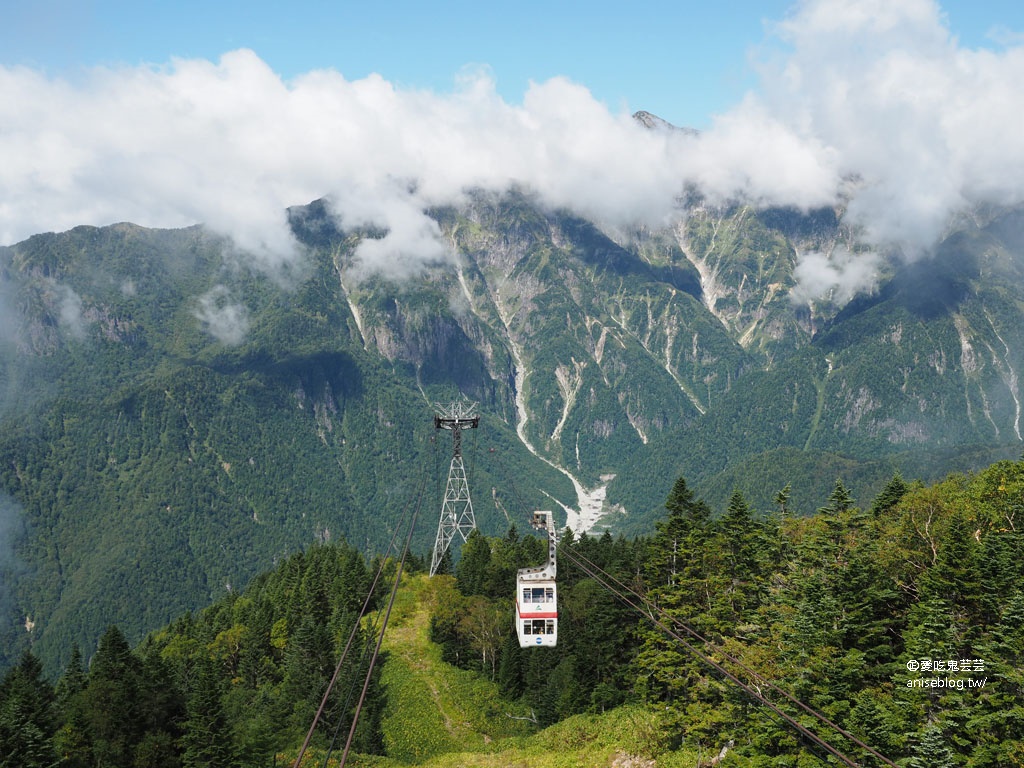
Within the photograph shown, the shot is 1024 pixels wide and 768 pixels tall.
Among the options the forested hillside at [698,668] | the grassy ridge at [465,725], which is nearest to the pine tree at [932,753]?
the forested hillside at [698,668]

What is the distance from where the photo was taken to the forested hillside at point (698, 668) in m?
31.0

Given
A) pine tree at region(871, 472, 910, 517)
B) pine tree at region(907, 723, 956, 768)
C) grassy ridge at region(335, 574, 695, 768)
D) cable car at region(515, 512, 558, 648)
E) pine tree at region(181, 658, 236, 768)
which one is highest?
pine tree at region(871, 472, 910, 517)

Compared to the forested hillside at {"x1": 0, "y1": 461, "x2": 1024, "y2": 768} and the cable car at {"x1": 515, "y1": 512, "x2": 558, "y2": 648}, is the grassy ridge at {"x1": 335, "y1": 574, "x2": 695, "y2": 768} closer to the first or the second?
the forested hillside at {"x1": 0, "y1": 461, "x2": 1024, "y2": 768}

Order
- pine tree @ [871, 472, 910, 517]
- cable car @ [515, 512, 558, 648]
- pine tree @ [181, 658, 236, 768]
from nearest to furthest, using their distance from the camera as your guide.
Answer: pine tree @ [181, 658, 236, 768] < cable car @ [515, 512, 558, 648] < pine tree @ [871, 472, 910, 517]

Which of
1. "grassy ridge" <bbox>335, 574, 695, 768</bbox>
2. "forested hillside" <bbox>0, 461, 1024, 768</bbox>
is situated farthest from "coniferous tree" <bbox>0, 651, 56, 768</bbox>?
"grassy ridge" <bbox>335, 574, 695, 768</bbox>

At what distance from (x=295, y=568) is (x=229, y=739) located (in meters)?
73.7

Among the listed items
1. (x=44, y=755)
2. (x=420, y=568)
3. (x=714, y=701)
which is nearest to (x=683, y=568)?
(x=714, y=701)

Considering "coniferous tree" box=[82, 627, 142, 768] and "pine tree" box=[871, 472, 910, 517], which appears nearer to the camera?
"coniferous tree" box=[82, 627, 142, 768]

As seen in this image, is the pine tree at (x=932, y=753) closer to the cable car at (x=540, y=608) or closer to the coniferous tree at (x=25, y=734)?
the cable car at (x=540, y=608)

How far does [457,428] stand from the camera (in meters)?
75.2

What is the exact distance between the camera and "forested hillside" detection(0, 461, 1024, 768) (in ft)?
102

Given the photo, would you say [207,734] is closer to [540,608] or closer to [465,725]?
[540,608]

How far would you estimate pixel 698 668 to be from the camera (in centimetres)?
4462

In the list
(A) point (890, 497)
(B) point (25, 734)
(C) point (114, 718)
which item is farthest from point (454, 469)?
(B) point (25, 734)
